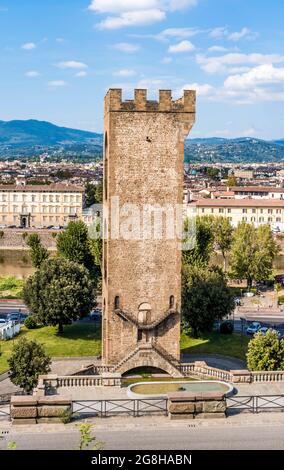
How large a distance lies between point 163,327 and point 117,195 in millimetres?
7151

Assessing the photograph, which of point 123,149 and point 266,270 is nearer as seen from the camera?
point 123,149

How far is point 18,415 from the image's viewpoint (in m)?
16.9

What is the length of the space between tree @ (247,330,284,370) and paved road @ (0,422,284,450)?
15.5m

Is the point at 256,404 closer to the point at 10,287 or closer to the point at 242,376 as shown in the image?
the point at 242,376

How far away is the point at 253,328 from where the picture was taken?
165ft

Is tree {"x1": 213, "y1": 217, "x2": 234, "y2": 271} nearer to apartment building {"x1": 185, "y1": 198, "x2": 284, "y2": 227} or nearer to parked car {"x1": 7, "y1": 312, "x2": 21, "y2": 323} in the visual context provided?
apartment building {"x1": 185, "y1": 198, "x2": 284, "y2": 227}

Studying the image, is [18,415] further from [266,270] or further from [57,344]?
[266,270]

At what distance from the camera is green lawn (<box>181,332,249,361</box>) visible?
140 feet

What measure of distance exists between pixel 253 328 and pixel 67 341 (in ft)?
48.6

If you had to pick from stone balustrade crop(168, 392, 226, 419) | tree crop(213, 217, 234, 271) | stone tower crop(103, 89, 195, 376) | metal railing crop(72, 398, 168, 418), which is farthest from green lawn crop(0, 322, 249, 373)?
tree crop(213, 217, 234, 271)

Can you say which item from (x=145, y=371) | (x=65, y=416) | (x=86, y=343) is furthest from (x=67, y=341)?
(x=65, y=416)

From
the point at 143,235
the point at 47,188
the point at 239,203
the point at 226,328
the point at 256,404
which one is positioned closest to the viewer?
the point at 256,404

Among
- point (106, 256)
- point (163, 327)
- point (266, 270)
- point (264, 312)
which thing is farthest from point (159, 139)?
point (266, 270)
